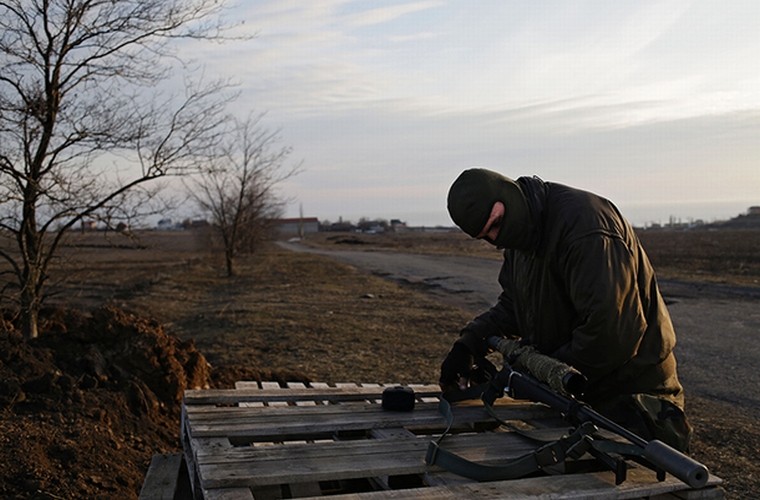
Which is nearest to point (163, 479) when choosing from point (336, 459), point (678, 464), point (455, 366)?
point (336, 459)

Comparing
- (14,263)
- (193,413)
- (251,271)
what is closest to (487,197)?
(193,413)

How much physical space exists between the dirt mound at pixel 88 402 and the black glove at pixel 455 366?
6.50ft

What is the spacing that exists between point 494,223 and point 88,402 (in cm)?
341

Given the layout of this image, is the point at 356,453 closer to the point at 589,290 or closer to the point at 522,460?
the point at 522,460

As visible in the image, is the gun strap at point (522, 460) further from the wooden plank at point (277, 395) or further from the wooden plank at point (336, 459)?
the wooden plank at point (277, 395)

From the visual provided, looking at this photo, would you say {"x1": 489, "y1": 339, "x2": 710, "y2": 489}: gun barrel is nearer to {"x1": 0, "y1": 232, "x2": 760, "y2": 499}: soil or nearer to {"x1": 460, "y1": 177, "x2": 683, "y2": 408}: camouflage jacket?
{"x1": 460, "y1": 177, "x2": 683, "y2": 408}: camouflage jacket

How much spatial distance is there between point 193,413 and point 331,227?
465 ft

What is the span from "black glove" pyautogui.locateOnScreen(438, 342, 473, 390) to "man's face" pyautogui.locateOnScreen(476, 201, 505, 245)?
0.85 m

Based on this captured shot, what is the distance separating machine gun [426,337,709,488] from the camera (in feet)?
7.01

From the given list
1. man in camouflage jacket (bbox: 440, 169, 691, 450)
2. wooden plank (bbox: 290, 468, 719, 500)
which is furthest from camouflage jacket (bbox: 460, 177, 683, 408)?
wooden plank (bbox: 290, 468, 719, 500)

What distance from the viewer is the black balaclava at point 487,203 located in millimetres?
2885

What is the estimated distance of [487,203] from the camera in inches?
114

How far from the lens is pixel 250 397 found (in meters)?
3.59

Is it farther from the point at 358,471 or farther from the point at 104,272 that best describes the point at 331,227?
the point at 358,471
